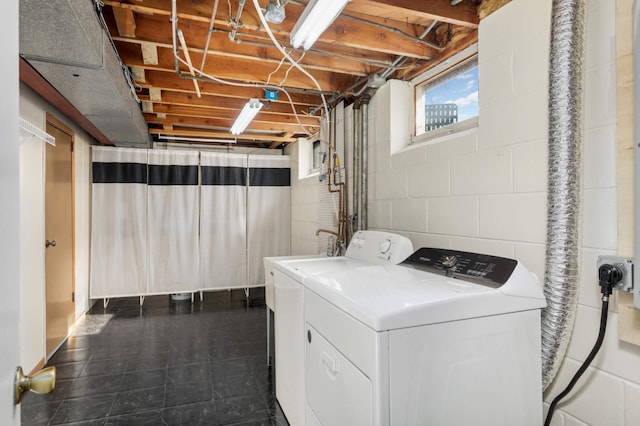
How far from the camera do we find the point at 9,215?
0.67 metres

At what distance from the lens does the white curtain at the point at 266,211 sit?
4992mm

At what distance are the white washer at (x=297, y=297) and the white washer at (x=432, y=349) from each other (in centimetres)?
28

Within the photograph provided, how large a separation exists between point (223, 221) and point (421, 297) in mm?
4099

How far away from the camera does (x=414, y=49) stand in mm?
2172

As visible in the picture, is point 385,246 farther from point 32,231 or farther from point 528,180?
point 32,231

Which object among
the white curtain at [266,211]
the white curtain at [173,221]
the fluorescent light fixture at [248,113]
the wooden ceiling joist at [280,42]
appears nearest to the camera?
the wooden ceiling joist at [280,42]

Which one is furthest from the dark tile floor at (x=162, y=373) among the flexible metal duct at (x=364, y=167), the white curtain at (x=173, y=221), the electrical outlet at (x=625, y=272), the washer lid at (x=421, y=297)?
the electrical outlet at (x=625, y=272)

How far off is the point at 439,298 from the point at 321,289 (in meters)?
0.48

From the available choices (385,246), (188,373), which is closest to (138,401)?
(188,373)

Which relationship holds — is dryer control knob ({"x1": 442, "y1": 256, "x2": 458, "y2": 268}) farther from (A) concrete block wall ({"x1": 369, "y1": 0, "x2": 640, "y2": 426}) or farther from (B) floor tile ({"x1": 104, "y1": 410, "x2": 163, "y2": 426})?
(B) floor tile ({"x1": 104, "y1": 410, "x2": 163, "y2": 426})

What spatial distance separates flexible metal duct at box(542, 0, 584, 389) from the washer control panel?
0.53 feet

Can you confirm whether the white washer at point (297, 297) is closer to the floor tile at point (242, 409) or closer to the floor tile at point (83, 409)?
the floor tile at point (242, 409)

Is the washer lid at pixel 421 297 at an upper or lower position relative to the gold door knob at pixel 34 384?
upper

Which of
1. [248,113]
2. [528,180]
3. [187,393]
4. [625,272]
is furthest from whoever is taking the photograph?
[248,113]
